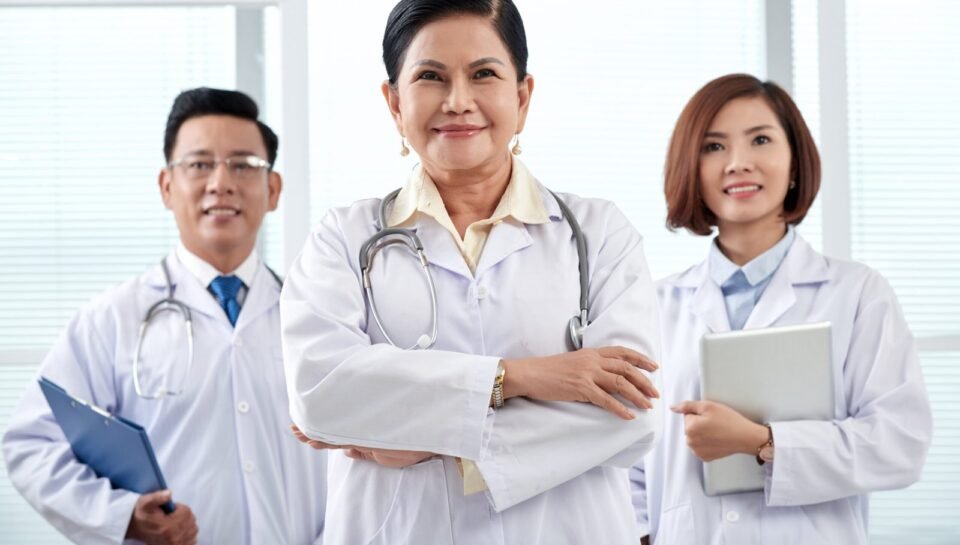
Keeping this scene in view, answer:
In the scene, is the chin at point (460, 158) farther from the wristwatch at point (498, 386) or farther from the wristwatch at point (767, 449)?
the wristwatch at point (767, 449)

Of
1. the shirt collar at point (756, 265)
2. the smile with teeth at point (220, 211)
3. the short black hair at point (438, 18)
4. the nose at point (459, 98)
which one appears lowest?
the shirt collar at point (756, 265)

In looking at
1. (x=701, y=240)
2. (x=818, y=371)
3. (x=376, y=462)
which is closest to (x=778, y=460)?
(x=818, y=371)

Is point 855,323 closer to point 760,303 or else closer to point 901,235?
point 760,303

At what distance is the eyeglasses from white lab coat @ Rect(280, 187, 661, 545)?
32.5 inches

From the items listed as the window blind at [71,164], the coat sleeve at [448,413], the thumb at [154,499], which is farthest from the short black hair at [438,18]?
the window blind at [71,164]

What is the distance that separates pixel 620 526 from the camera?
57.4 inches

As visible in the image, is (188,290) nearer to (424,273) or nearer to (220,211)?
(220,211)

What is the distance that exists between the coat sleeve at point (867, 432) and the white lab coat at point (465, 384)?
470mm

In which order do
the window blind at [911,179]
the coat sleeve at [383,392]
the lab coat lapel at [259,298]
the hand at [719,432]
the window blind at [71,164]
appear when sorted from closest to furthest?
1. the coat sleeve at [383,392]
2. the hand at [719,432]
3. the lab coat lapel at [259,298]
4. the window blind at [71,164]
5. the window blind at [911,179]

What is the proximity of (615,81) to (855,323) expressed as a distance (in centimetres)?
112

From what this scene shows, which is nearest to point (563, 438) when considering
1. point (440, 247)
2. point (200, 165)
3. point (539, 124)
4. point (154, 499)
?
point (440, 247)

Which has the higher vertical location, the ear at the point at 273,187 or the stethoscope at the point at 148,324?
the ear at the point at 273,187

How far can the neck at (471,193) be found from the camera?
5.20ft

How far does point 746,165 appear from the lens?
2062 millimetres
